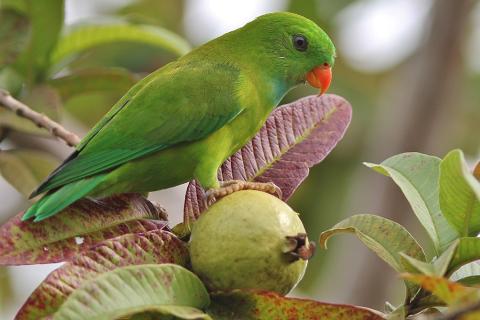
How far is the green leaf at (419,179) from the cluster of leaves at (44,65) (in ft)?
4.69

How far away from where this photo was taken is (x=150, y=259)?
186cm

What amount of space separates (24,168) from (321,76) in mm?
1196

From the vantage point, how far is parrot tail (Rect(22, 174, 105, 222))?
6.61 feet

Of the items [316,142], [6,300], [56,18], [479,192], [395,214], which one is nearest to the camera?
[479,192]

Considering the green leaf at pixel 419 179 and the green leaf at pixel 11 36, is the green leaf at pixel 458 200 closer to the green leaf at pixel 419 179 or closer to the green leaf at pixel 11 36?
the green leaf at pixel 419 179

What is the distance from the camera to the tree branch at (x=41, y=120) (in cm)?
273

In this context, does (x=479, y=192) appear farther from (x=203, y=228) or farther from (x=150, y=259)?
(x=150, y=259)

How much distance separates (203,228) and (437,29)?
3.85 meters

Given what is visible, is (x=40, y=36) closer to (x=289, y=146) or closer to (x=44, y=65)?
(x=44, y=65)

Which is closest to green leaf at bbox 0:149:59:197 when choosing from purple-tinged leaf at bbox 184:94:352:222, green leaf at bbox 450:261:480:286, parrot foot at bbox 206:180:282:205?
purple-tinged leaf at bbox 184:94:352:222

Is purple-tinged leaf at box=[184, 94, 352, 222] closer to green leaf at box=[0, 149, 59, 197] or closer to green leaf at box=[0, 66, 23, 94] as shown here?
green leaf at box=[0, 149, 59, 197]

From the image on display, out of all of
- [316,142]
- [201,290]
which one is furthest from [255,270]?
[316,142]

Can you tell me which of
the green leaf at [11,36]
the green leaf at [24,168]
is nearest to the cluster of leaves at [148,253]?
the green leaf at [24,168]

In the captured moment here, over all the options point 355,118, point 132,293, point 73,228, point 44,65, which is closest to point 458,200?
point 132,293
